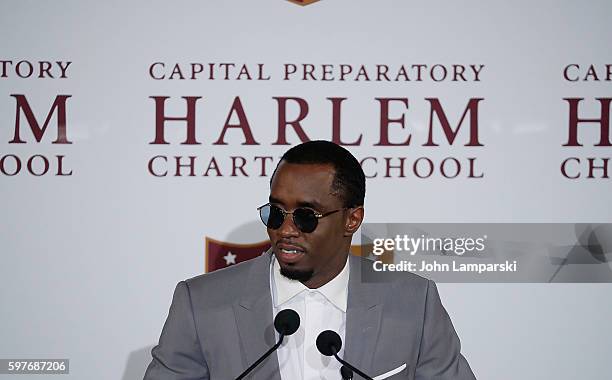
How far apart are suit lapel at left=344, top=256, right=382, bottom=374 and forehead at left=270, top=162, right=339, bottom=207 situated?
0.92 feet

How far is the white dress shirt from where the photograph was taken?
2338 millimetres

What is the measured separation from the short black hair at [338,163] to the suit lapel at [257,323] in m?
0.33

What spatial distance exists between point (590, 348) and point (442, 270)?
2.26 ft

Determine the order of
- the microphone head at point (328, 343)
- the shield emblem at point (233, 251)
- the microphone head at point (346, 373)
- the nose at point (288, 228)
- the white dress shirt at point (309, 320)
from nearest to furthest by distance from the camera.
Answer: the microphone head at point (328, 343), the microphone head at point (346, 373), the nose at point (288, 228), the white dress shirt at point (309, 320), the shield emblem at point (233, 251)

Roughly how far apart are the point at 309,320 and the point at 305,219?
1.11 feet

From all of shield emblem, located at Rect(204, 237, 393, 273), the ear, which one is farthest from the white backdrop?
the ear

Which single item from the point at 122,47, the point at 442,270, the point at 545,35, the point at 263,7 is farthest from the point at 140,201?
the point at 545,35

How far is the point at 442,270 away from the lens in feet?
11.2

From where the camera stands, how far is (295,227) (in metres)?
2.20

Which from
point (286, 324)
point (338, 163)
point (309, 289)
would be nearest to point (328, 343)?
point (286, 324)

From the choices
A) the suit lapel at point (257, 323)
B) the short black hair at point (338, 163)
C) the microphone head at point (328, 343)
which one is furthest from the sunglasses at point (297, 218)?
the microphone head at point (328, 343)

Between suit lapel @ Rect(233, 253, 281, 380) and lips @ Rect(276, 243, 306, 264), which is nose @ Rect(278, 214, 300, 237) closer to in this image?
lips @ Rect(276, 243, 306, 264)

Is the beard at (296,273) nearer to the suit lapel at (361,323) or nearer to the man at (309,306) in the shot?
the man at (309,306)

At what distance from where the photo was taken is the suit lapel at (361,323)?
2.28 metres
